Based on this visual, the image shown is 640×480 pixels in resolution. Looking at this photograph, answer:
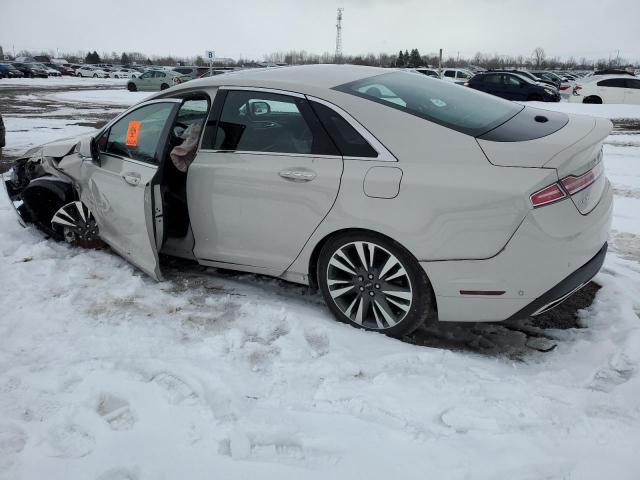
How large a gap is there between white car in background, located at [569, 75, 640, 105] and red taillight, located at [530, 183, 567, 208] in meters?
20.9

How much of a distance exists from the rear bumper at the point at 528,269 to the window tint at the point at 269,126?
1.08m

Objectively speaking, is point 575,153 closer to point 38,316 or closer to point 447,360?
point 447,360

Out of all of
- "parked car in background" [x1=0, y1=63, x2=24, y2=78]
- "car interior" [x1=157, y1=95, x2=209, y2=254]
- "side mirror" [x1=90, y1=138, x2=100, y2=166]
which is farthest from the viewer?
"parked car in background" [x1=0, y1=63, x2=24, y2=78]

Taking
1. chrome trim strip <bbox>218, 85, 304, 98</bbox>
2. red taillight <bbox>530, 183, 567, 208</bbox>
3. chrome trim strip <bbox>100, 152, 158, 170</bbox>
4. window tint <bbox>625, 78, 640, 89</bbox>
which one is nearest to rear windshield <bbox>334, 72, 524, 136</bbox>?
chrome trim strip <bbox>218, 85, 304, 98</bbox>

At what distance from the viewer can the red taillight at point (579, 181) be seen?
115 inches

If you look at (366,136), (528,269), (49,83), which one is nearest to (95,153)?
(366,136)

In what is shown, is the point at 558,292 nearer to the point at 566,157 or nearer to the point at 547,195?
the point at 547,195

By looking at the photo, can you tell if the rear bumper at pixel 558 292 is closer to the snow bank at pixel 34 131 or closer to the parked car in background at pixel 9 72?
the snow bank at pixel 34 131

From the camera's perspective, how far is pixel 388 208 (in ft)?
10.4

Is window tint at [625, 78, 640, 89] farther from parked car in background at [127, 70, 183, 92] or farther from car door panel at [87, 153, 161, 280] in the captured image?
parked car in background at [127, 70, 183, 92]

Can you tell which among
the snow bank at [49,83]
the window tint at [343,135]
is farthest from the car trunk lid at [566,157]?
the snow bank at [49,83]

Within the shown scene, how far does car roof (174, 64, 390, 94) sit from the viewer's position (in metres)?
3.65

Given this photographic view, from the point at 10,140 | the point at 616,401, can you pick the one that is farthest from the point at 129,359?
the point at 10,140

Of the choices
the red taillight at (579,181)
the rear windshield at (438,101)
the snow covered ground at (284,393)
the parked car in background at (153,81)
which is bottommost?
the snow covered ground at (284,393)
